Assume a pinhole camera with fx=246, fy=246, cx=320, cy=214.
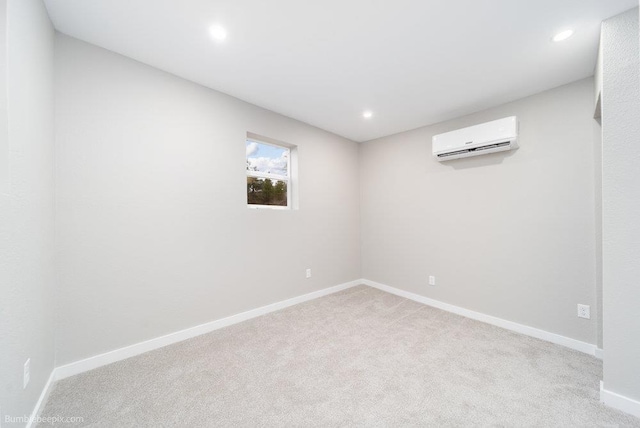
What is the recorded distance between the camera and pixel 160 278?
2.25 metres

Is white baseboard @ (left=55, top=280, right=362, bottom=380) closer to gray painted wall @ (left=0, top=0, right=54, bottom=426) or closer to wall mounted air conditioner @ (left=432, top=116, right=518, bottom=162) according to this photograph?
gray painted wall @ (left=0, top=0, right=54, bottom=426)

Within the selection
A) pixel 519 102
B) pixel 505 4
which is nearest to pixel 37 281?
pixel 505 4

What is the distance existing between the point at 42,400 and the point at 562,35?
4252 millimetres

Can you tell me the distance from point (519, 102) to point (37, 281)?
4343 millimetres

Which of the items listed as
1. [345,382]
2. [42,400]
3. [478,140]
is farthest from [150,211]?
[478,140]

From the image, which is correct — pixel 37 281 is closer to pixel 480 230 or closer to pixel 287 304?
pixel 287 304

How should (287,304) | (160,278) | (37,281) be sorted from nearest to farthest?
(37,281) < (160,278) < (287,304)

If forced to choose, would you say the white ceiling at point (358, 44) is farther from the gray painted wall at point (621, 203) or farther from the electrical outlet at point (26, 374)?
the electrical outlet at point (26, 374)

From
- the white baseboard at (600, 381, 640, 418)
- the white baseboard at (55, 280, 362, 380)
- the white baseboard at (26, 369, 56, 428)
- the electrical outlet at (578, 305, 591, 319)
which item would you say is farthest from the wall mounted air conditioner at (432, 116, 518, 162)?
the white baseboard at (26, 369, 56, 428)

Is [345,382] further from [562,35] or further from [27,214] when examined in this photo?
[562,35]

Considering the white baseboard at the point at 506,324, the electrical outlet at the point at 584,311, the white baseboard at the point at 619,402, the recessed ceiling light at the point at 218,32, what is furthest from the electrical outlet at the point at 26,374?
the electrical outlet at the point at 584,311

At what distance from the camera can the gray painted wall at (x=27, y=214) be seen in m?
1.16

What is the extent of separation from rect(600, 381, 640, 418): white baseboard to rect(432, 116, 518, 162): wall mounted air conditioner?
2.14 m

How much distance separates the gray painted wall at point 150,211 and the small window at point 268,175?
0.22 meters
